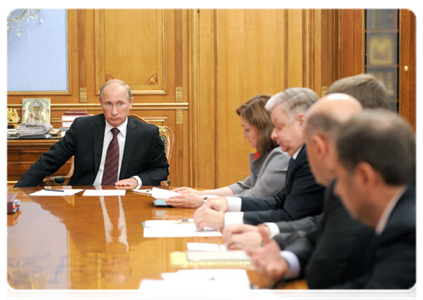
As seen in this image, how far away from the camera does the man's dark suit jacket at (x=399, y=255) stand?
0.99m

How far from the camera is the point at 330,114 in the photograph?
1.38 meters

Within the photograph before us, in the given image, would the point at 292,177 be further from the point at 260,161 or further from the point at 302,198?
the point at 260,161

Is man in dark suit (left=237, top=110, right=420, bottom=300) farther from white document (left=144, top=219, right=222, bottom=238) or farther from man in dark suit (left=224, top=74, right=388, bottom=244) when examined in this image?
white document (left=144, top=219, right=222, bottom=238)

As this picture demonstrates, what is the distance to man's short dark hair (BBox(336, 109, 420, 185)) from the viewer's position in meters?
0.99

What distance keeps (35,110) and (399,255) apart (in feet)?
18.8

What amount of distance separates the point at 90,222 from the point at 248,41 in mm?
4392

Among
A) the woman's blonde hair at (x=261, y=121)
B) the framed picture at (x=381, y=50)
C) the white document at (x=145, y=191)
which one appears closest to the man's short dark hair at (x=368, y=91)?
the woman's blonde hair at (x=261, y=121)

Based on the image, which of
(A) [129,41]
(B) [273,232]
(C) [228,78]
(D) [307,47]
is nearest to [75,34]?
(A) [129,41]

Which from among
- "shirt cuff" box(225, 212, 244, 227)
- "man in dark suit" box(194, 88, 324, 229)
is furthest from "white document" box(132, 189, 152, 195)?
"shirt cuff" box(225, 212, 244, 227)

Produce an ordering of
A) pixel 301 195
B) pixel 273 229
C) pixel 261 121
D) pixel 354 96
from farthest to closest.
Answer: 1. pixel 261 121
2. pixel 301 195
3. pixel 273 229
4. pixel 354 96

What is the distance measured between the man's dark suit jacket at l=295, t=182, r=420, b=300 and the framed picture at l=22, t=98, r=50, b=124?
5.59 metres

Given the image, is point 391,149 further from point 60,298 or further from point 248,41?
point 248,41

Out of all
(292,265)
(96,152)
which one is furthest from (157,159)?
(292,265)

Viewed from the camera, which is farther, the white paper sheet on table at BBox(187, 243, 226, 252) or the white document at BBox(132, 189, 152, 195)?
the white document at BBox(132, 189, 152, 195)
